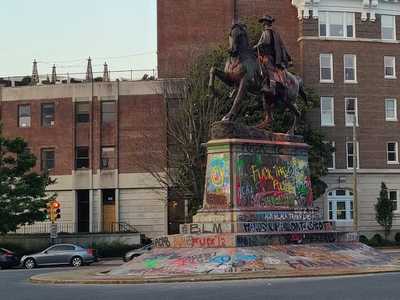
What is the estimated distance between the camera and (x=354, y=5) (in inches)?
2442

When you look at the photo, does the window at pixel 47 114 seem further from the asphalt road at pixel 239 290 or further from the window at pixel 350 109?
the asphalt road at pixel 239 290

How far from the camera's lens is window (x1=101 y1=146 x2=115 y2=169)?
198 ft

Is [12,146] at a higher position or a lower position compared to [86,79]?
lower

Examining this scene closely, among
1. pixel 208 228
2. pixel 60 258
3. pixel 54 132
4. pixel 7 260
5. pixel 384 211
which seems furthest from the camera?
pixel 54 132

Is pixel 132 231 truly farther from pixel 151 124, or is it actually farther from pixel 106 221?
pixel 151 124

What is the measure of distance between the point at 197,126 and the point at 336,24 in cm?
1854

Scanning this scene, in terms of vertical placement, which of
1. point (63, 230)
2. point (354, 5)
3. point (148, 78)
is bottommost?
point (63, 230)

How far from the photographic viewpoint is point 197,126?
50125 millimetres

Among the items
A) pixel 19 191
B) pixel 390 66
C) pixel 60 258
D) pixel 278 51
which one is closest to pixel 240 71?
pixel 278 51

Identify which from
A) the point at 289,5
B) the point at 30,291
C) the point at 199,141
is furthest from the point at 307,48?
the point at 30,291

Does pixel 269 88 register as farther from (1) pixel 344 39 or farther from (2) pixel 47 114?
(2) pixel 47 114

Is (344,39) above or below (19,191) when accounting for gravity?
above

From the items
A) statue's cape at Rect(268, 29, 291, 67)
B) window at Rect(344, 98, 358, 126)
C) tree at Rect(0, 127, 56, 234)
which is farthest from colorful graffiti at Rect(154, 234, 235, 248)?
window at Rect(344, 98, 358, 126)

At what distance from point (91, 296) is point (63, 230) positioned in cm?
4213
